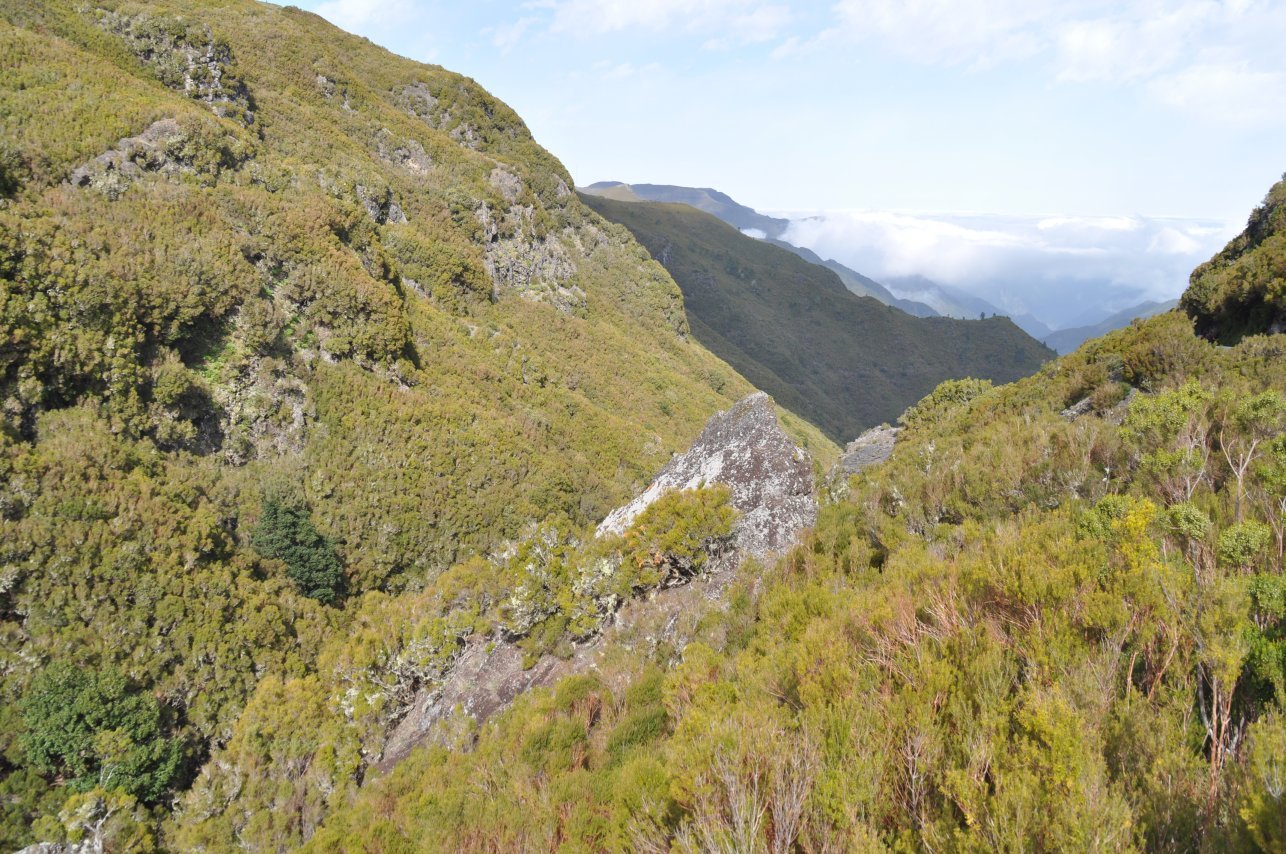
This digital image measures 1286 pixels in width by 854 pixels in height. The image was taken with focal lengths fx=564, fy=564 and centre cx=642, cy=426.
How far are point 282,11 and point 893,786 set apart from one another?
85197mm

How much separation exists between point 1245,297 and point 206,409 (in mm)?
34964

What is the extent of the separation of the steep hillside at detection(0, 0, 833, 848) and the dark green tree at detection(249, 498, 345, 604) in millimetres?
99

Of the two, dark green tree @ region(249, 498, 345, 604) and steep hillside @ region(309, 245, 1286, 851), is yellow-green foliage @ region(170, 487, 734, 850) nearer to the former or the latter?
steep hillside @ region(309, 245, 1286, 851)

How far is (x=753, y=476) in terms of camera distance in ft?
48.0

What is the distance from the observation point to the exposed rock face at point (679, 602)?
437 inches

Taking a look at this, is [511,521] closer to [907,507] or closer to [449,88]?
[907,507]

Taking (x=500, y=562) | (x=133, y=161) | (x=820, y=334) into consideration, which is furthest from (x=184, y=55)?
(x=820, y=334)

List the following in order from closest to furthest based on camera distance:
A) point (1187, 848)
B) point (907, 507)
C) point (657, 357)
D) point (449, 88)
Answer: point (1187, 848) → point (907, 507) → point (657, 357) → point (449, 88)

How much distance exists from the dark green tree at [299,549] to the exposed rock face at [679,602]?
9.11m

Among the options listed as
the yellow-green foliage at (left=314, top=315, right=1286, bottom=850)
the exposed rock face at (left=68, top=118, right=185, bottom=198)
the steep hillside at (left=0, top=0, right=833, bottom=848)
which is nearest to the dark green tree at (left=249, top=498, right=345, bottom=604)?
the steep hillside at (left=0, top=0, right=833, bottom=848)

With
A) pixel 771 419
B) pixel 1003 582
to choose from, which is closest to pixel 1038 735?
pixel 1003 582

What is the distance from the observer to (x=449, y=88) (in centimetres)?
6512

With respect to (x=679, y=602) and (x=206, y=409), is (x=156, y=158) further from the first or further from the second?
(x=679, y=602)

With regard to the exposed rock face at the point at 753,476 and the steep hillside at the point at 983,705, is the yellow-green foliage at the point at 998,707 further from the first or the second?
the exposed rock face at the point at 753,476
